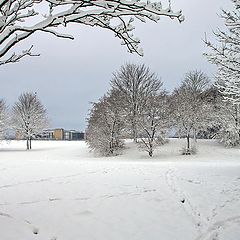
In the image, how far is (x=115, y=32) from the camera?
21.9ft

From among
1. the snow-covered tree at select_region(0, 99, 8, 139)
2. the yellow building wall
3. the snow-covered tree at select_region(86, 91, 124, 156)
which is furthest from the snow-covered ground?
the yellow building wall

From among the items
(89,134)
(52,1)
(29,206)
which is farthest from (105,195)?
(89,134)

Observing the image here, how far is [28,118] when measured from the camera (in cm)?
5094

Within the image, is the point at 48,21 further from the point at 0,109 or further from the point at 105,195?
Answer: the point at 0,109

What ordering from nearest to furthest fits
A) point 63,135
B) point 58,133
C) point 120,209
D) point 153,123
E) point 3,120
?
1. point 120,209
2. point 153,123
3. point 3,120
4. point 58,133
5. point 63,135

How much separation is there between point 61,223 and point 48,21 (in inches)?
178

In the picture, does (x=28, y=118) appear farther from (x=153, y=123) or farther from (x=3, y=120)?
(x=153, y=123)

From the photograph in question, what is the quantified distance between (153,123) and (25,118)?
24.9 m

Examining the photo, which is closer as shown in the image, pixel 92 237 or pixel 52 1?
pixel 52 1

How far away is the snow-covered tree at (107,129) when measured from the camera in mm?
37375

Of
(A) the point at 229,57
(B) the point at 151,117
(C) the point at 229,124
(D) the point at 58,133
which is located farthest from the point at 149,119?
(D) the point at 58,133

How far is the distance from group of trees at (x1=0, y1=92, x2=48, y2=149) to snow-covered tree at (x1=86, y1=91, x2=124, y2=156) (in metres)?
15.2

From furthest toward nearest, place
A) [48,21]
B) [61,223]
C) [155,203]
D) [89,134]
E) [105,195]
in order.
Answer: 1. [89,134]
2. [105,195]
3. [155,203]
4. [61,223]
5. [48,21]

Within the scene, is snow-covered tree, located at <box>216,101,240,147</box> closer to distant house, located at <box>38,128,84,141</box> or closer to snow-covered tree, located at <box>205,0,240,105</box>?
snow-covered tree, located at <box>205,0,240,105</box>
